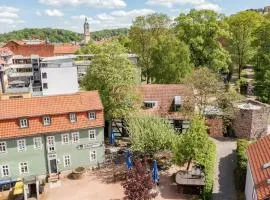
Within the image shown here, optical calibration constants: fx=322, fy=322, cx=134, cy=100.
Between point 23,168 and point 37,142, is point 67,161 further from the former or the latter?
point 23,168

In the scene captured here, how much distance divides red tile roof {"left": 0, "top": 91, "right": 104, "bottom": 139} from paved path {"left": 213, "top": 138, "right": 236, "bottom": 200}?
43.1ft

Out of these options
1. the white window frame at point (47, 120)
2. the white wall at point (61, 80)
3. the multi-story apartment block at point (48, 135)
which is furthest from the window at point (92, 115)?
the white wall at point (61, 80)

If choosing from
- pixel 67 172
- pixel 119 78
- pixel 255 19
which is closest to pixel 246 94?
pixel 255 19

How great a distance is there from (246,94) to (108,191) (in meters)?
37.9

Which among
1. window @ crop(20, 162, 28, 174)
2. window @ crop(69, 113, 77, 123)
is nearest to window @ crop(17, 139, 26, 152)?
window @ crop(20, 162, 28, 174)

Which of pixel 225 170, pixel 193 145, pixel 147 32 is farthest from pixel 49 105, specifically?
pixel 147 32

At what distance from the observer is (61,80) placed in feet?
190

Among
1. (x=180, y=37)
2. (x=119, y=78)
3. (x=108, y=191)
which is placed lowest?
(x=108, y=191)

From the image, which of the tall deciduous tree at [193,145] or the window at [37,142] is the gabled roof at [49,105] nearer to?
the window at [37,142]

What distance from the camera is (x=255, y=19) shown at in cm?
6162

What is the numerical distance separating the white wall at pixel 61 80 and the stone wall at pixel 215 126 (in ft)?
85.1

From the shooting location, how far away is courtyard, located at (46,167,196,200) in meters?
29.4

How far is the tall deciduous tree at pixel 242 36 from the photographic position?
5984cm

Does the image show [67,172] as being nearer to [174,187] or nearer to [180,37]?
[174,187]
